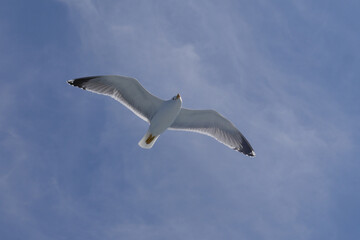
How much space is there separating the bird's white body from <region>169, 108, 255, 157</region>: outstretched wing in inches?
23.2

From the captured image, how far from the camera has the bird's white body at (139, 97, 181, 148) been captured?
16078 millimetres

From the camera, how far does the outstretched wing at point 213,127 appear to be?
16.9m

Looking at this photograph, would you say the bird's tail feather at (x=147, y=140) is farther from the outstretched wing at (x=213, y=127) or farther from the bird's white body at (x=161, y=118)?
the outstretched wing at (x=213, y=127)

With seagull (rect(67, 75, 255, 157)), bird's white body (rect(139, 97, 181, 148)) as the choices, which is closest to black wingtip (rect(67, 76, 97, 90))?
seagull (rect(67, 75, 255, 157))

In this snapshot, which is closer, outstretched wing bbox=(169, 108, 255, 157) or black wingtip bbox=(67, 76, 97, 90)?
black wingtip bbox=(67, 76, 97, 90)

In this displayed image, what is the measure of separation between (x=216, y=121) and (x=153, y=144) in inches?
90.0

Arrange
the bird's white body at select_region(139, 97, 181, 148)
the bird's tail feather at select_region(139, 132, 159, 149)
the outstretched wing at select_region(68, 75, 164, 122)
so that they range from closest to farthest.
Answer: the outstretched wing at select_region(68, 75, 164, 122)
the bird's white body at select_region(139, 97, 181, 148)
the bird's tail feather at select_region(139, 132, 159, 149)

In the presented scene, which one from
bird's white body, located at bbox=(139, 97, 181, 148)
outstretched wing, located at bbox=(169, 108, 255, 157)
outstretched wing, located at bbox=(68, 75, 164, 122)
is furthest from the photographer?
outstretched wing, located at bbox=(169, 108, 255, 157)

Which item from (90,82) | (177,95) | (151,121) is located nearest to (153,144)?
(151,121)

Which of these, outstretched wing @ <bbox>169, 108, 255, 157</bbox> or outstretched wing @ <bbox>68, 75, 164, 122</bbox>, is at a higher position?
outstretched wing @ <bbox>169, 108, 255, 157</bbox>

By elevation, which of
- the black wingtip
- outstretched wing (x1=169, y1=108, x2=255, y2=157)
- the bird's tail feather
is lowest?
the bird's tail feather

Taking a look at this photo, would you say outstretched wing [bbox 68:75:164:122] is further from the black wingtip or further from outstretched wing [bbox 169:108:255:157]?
outstretched wing [bbox 169:108:255:157]

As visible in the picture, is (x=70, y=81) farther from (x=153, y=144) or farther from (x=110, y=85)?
(x=153, y=144)

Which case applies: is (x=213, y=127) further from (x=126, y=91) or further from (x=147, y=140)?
(x=126, y=91)
